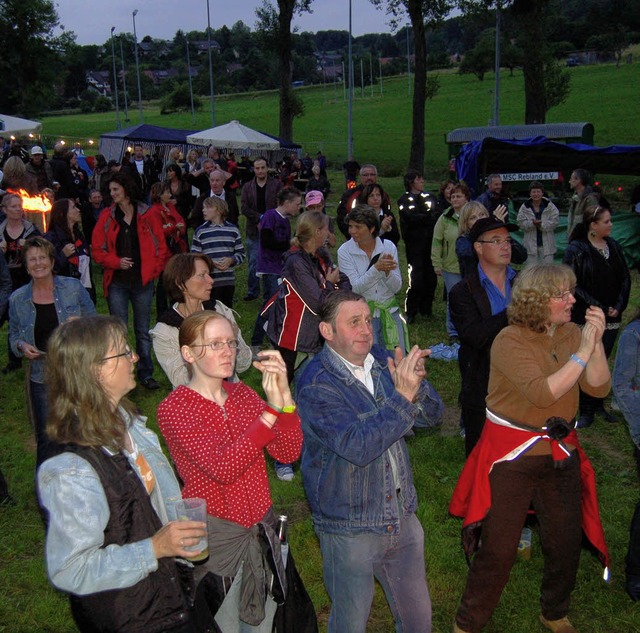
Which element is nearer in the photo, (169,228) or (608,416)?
(608,416)

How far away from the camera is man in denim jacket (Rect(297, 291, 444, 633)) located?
131 inches

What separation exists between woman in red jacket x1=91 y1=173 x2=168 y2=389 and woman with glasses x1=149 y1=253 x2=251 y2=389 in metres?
2.81

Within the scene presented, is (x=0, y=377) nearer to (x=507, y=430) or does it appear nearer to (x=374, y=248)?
(x=374, y=248)

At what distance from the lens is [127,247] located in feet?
26.3

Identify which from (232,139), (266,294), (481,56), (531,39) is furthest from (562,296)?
(481,56)

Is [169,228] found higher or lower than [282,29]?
lower

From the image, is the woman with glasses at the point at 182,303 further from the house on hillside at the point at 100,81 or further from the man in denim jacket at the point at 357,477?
the house on hillside at the point at 100,81

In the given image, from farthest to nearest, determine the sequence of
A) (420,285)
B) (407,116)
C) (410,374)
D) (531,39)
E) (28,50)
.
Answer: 1. (407,116)
2. (28,50)
3. (531,39)
4. (420,285)
5. (410,374)

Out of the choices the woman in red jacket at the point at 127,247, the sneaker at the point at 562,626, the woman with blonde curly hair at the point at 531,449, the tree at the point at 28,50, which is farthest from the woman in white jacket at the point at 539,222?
the tree at the point at 28,50

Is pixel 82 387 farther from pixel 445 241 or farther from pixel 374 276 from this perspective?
pixel 445 241

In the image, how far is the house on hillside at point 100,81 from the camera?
14750 centimetres

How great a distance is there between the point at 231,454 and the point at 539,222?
9.03m

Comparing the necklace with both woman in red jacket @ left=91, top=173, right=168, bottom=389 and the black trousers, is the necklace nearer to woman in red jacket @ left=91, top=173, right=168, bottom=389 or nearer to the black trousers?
the black trousers

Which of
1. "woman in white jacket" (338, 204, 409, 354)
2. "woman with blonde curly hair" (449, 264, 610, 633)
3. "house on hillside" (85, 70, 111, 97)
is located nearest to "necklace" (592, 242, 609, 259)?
"woman in white jacket" (338, 204, 409, 354)
